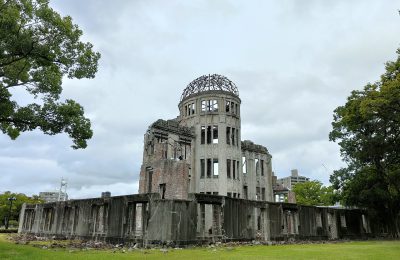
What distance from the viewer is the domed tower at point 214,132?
114 ft

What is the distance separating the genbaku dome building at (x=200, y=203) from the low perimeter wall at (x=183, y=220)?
0.19 ft

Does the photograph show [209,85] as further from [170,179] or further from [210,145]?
[170,179]

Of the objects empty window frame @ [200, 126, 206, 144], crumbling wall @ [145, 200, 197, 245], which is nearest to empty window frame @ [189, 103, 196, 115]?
empty window frame @ [200, 126, 206, 144]

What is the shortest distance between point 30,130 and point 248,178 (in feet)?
87.9

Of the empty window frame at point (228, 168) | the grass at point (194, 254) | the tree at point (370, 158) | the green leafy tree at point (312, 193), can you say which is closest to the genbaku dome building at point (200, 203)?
the empty window frame at point (228, 168)

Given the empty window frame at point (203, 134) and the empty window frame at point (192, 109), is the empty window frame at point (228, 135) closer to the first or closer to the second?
the empty window frame at point (203, 134)

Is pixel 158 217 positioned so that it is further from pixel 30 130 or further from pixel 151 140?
pixel 151 140

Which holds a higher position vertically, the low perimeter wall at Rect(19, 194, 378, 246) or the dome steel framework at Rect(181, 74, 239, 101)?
the dome steel framework at Rect(181, 74, 239, 101)

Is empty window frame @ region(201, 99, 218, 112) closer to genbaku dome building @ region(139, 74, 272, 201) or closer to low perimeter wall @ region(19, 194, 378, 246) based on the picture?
genbaku dome building @ region(139, 74, 272, 201)

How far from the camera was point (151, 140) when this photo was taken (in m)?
31.7

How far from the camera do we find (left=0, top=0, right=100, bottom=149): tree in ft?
48.1

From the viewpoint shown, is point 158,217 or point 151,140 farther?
point 151,140

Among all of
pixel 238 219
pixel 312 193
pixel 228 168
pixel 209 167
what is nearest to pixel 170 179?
pixel 209 167

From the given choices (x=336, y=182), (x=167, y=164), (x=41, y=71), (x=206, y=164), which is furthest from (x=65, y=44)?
(x=336, y=182)
